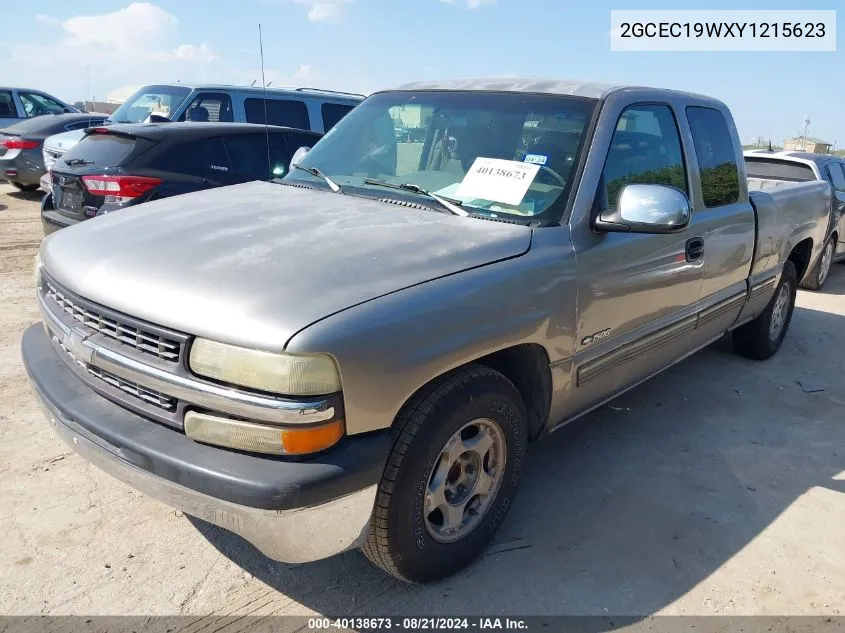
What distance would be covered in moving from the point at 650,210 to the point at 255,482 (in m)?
1.87

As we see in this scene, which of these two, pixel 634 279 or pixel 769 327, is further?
pixel 769 327

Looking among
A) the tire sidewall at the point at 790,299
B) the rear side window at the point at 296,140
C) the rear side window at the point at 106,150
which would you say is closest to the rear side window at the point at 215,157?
the rear side window at the point at 106,150

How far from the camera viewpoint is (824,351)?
228 inches

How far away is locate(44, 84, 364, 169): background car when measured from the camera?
8.66 metres

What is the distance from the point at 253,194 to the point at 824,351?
4.94 meters

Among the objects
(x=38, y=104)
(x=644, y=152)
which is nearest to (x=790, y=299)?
(x=644, y=152)

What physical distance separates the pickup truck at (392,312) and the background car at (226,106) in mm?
5505

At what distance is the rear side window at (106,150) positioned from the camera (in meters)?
5.85

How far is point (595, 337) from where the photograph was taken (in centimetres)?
306

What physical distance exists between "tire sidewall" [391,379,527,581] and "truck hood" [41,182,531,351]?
47 centimetres

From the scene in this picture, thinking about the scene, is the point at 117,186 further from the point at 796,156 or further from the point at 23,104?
the point at 23,104

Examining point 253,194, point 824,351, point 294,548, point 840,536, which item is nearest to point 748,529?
point 840,536

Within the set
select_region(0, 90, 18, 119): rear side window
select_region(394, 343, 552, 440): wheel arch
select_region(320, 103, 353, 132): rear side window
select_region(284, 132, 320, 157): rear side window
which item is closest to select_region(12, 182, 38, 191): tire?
select_region(0, 90, 18, 119): rear side window

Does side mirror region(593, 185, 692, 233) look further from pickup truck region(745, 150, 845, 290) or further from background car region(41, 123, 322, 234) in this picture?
pickup truck region(745, 150, 845, 290)
